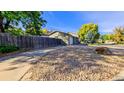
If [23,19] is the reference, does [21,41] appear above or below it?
below

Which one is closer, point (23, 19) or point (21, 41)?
point (23, 19)

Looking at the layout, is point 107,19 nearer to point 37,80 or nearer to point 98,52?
point 98,52

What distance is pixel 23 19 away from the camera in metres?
12.0

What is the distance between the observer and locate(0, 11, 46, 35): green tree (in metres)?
11.0

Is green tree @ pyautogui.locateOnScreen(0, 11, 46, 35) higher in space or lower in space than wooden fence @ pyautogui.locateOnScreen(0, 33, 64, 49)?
higher

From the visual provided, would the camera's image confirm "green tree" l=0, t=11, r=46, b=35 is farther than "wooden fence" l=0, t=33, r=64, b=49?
Yes

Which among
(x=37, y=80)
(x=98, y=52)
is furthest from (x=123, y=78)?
(x=98, y=52)

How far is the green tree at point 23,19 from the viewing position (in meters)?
11.0
